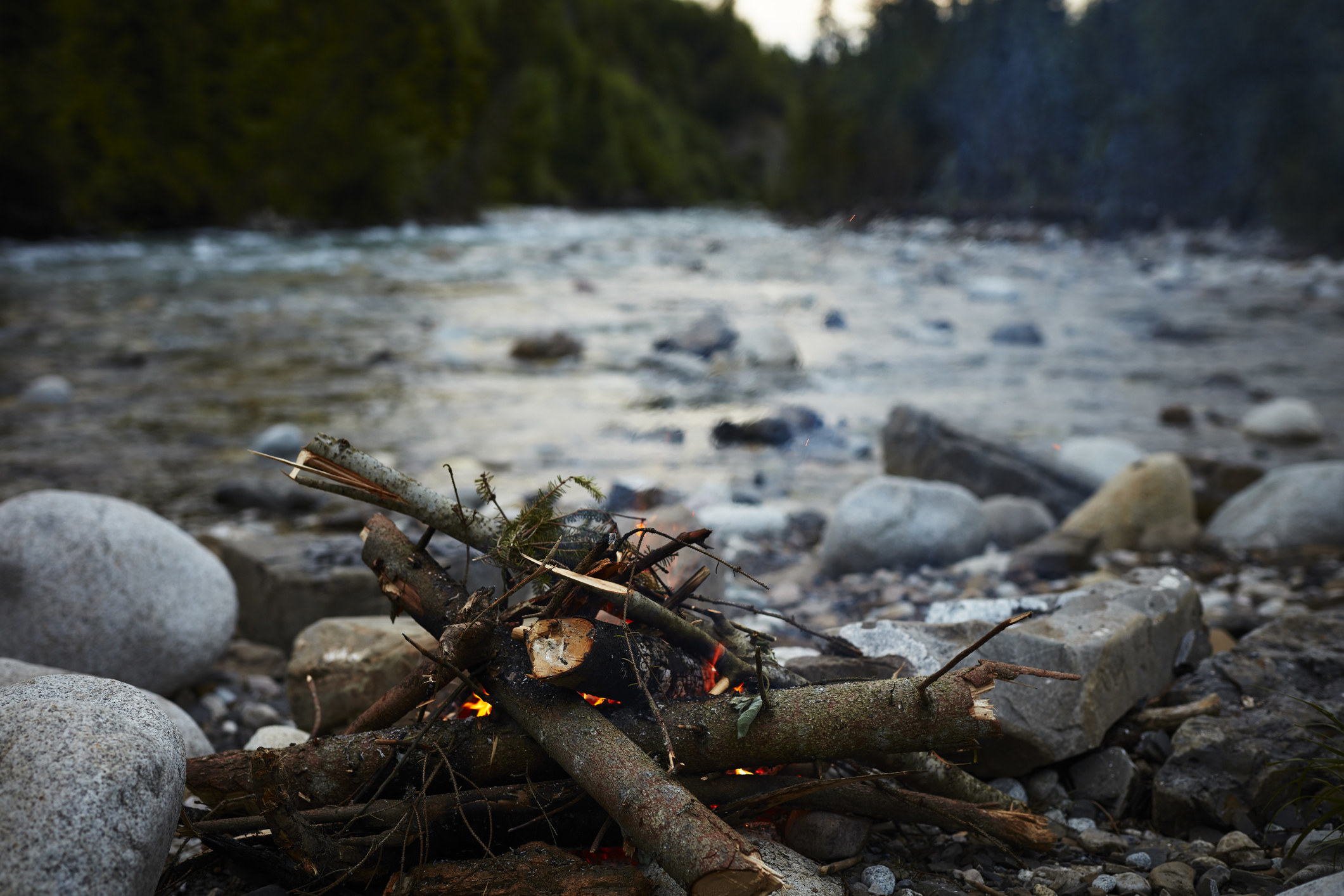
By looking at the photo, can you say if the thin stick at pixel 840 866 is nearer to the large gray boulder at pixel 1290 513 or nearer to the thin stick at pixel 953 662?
the thin stick at pixel 953 662

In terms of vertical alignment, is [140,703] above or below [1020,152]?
below

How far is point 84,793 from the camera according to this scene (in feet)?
4.75

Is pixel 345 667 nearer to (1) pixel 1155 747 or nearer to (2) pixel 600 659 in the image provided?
(2) pixel 600 659

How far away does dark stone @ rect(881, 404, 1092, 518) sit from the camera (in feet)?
15.7

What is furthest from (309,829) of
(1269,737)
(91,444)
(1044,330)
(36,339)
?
(1044,330)

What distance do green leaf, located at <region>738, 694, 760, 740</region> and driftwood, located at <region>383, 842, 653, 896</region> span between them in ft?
1.06

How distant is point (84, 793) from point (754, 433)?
5.13 m

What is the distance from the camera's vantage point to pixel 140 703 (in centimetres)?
172

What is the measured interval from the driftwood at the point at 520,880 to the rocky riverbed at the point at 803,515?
0.08 metres

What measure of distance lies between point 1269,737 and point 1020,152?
28.7 metres

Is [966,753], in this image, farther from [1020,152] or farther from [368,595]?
[1020,152]

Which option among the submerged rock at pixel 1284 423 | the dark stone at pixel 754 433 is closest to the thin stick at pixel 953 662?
the dark stone at pixel 754 433

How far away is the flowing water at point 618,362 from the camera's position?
5922 mm

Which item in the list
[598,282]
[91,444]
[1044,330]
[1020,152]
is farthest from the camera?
[1020,152]
